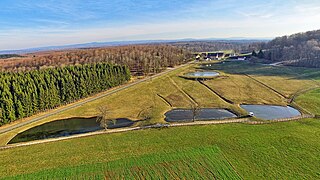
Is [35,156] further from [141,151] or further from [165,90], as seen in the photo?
[165,90]

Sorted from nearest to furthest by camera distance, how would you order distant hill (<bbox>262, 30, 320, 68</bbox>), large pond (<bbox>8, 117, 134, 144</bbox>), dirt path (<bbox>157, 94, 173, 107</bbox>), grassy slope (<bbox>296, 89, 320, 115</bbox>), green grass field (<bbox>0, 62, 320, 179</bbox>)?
green grass field (<bbox>0, 62, 320, 179</bbox>), large pond (<bbox>8, 117, 134, 144</bbox>), grassy slope (<bbox>296, 89, 320, 115</bbox>), dirt path (<bbox>157, 94, 173, 107</bbox>), distant hill (<bbox>262, 30, 320, 68</bbox>)

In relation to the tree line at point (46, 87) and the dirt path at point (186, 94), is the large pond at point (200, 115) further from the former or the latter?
the tree line at point (46, 87)

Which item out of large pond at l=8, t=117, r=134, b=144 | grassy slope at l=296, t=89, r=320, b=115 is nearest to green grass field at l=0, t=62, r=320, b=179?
grassy slope at l=296, t=89, r=320, b=115

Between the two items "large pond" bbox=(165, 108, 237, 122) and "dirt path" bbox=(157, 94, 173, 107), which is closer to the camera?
"large pond" bbox=(165, 108, 237, 122)

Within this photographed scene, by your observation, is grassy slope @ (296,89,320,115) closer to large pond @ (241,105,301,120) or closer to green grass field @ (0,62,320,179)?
green grass field @ (0,62,320,179)

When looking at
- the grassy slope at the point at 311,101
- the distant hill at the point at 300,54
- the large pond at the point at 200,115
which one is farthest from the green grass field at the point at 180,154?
the distant hill at the point at 300,54

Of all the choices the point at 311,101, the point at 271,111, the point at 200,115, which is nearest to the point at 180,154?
the point at 200,115

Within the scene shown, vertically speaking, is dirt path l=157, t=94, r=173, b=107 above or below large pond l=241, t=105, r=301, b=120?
above

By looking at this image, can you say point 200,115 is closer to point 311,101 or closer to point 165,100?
point 165,100
